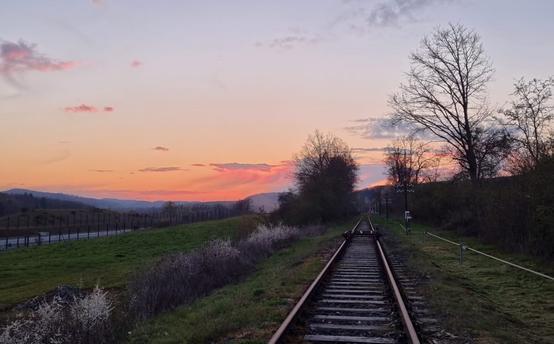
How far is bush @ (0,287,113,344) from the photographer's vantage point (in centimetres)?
1005

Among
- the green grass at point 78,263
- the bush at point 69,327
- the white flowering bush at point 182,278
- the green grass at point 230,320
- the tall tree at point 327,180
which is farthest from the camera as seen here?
the tall tree at point 327,180

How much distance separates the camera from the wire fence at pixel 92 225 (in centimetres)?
7169

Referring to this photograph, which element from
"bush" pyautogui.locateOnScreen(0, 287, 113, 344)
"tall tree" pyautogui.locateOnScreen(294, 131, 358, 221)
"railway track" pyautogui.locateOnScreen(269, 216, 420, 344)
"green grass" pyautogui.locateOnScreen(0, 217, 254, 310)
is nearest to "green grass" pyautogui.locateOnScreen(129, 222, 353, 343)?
"railway track" pyautogui.locateOnScreen(269, 216, 420, 344)

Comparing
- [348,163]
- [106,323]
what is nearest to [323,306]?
[106,323]

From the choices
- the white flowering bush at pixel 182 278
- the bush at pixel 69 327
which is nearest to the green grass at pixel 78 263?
the white flowering bush at pixel 182 278

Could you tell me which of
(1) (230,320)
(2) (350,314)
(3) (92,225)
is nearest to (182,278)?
(1) (230,320)

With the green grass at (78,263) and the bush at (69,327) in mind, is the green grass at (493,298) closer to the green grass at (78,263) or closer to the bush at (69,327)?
Answer: the bush at (69,327)

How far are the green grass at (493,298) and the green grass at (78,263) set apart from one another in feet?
34.1

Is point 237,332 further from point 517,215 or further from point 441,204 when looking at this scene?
point 441,204

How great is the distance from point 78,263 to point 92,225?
2616 inches

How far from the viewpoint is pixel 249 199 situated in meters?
129

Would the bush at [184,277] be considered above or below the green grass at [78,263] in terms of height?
above

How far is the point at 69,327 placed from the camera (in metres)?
10.4

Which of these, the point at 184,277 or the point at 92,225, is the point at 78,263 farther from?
the point at 92,225
